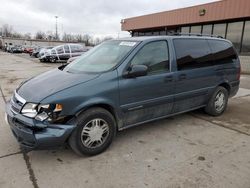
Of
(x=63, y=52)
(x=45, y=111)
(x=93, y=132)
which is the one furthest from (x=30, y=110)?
(x=63, y=52)

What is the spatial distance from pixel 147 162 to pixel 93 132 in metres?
0.87

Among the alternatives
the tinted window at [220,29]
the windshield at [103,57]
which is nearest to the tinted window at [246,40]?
the tinted window at [220,29]

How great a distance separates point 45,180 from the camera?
8.86 ft

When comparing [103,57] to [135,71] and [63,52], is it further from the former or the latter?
[63,52]

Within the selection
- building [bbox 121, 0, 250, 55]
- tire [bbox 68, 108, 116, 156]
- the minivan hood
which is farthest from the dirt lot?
building [bbox 121, 0, 250, 55]

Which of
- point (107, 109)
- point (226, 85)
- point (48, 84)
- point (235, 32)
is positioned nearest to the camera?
point (48, 84)

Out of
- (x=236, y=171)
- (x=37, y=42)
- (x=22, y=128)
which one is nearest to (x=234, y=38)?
(x=236, y=171)

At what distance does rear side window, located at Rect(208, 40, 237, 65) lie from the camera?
4848 mm

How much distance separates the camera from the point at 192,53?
14.4 ft

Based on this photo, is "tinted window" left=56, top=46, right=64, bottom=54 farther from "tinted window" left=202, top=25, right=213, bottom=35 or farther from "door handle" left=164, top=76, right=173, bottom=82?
"door handle" left=164, top=76, right=173, bottom=82

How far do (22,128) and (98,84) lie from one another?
1.16 m

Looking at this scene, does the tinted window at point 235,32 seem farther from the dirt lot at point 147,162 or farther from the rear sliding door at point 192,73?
the dirt lot at point 147,162

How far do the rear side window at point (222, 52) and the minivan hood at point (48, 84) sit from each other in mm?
2886

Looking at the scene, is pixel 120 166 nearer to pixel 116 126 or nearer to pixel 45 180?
pixel 116 126
